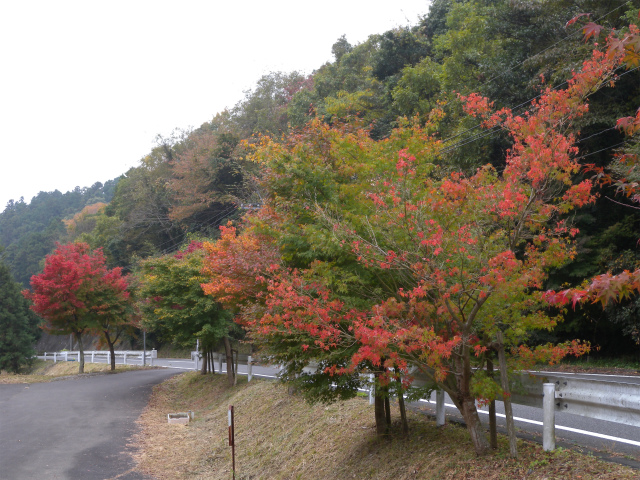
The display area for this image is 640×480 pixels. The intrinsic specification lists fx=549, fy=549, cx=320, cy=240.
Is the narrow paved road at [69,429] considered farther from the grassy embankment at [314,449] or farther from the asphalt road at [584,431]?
the asphalt road at [584,431]

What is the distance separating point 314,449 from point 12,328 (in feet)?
137

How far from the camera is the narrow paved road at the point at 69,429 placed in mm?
11609

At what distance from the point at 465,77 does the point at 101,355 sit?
32697mm

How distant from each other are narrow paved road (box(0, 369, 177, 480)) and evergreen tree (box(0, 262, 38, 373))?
66.1 ft

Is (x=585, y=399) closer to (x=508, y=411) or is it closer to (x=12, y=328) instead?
(x=508, y=411)

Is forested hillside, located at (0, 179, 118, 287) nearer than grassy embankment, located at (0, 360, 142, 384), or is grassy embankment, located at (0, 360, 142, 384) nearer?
grassy embankment, located at (0, 360, 142, 384)

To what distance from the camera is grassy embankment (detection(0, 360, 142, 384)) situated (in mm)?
28953

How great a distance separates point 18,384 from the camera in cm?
2661

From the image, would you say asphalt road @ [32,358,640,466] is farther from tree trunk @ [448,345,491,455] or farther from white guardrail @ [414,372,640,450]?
tree trunk @ [448,345,491,455]

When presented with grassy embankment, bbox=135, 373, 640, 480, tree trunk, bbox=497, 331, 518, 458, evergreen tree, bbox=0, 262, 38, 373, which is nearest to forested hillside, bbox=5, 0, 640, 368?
tree trunk, bbox=497, 331, 518, 458

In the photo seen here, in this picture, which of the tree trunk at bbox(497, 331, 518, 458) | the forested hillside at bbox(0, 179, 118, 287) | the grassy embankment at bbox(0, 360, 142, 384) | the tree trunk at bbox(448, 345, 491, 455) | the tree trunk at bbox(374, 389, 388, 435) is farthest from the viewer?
the forested hillside at bbox(0, 179, 118, 287)

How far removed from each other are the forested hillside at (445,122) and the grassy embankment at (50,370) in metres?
11.4

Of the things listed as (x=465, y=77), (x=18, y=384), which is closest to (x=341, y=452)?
(x=465, y=77)

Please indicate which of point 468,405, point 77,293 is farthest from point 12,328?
point 468,405
